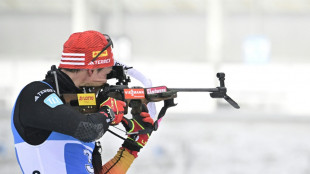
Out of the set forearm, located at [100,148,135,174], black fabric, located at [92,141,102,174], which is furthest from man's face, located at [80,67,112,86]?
forearm, located at [100,148,135,174]

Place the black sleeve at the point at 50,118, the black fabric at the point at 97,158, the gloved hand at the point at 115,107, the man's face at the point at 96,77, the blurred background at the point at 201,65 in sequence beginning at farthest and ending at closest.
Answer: the blurred background at the point at 201,65 < the black fabric at the point at 97,158 < the man's face at the point at 96,77 < the gloved hand at the point at 115,107 < the black sleeve at the point at 50,118

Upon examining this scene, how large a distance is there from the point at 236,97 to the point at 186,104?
136cm

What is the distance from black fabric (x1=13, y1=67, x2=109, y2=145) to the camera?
6.58 feet

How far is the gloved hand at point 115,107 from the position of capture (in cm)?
215

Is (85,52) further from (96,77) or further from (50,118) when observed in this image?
(50,118)

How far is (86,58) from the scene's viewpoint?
2.22m

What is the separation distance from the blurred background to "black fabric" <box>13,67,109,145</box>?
3.06 metres

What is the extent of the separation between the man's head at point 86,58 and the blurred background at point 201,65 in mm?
2957

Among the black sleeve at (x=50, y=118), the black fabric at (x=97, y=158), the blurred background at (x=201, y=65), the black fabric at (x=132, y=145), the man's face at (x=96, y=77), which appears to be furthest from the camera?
the blurred background at (x=201, y=65)

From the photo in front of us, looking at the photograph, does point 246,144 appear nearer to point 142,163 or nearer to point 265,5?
point 142,163

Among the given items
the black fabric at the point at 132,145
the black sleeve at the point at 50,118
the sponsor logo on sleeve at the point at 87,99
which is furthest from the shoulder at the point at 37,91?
the black fabric at the point at 132,145

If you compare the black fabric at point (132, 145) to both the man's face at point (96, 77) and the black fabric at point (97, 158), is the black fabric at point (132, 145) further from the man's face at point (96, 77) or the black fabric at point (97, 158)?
the man's face at point (96, 77)

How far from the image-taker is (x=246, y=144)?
5.61m

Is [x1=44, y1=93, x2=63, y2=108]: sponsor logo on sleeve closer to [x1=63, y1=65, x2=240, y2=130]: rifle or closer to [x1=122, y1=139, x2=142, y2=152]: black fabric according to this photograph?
[x1=63, y1=65, x2=240, y2=130]: rifle
